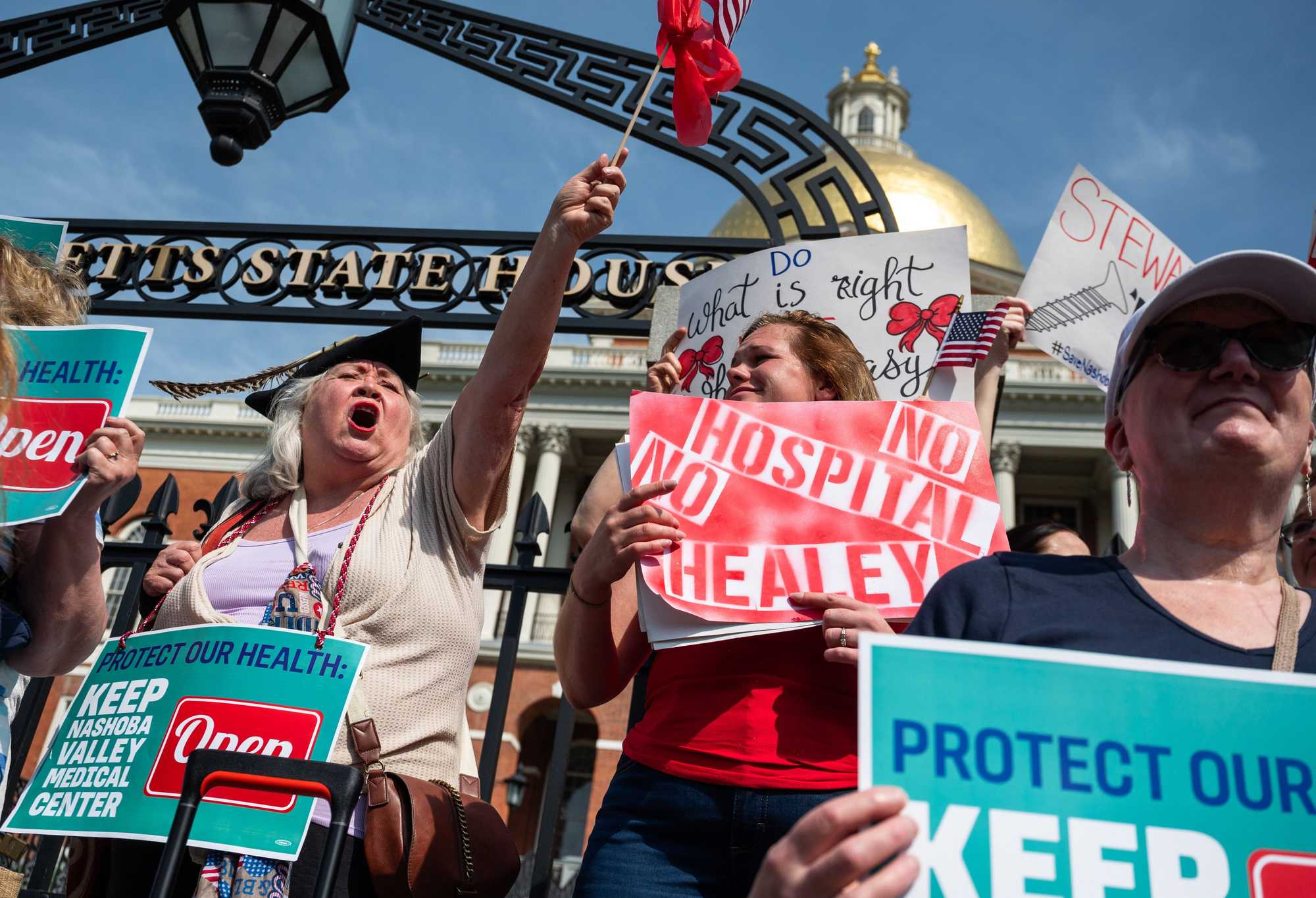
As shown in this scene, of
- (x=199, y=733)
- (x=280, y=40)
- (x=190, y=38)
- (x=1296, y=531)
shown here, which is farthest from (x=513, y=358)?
(x=190, y=38)

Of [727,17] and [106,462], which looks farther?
[727,17]

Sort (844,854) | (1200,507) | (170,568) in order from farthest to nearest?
(170,568)
(1200,507)
(844,854)

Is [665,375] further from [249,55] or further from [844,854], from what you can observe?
[249,55]

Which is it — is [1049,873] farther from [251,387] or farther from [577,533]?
[251,387]

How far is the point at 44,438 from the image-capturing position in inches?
85.3

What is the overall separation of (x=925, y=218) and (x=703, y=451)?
45021 mm

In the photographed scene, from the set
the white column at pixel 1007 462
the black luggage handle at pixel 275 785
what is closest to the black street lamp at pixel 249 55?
the black luggage handle at pixel 275 785

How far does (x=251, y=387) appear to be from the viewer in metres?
3.22

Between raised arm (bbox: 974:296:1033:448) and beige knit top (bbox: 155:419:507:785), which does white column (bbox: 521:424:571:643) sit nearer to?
raised arm (bbox: 974:296:1033:448)

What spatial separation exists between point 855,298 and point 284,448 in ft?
4.54

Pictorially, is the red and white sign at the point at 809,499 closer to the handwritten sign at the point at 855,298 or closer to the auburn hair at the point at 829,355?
the auburn hair at the point at 829,355

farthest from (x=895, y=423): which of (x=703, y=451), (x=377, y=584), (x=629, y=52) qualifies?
(x=629, y=52)

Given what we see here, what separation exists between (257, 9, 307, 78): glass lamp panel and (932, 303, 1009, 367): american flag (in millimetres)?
2403

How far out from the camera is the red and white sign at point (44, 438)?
2.08 m
